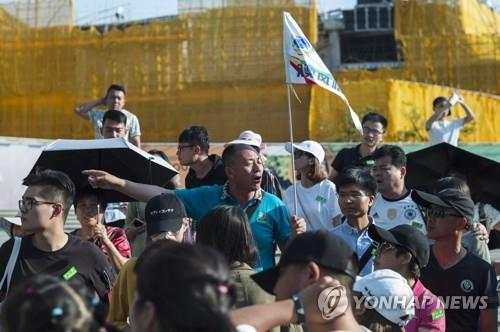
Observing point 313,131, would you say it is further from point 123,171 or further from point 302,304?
point 302,304

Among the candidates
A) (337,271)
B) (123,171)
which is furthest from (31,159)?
(337,271)

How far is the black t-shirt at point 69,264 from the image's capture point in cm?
566

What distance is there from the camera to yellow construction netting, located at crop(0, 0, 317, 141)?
94.0 ft

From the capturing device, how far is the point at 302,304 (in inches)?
144

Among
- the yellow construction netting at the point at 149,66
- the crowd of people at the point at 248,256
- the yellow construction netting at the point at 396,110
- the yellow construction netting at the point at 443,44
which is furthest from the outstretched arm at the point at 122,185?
the yellow construction netting at the point at 443,44

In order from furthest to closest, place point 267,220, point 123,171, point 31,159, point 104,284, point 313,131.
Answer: point 313,131
point 31,159
point 123,171
point 267,220
point 104,284

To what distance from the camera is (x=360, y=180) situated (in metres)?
6.90

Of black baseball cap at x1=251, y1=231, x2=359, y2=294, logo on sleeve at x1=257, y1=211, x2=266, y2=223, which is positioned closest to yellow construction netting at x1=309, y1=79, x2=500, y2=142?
logo on sleeve at x1=257, y1=211, x2=266, y2=223

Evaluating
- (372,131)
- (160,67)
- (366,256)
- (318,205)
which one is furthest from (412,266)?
(160,67)

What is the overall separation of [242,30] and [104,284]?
76.9 feet

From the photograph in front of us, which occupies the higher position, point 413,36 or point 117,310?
point 413,36

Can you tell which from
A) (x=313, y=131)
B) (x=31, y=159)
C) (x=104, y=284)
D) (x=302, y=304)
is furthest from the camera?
(x=313, y=131)

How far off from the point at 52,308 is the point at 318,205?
5336 mm

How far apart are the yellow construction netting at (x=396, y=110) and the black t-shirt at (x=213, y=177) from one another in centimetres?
1737
